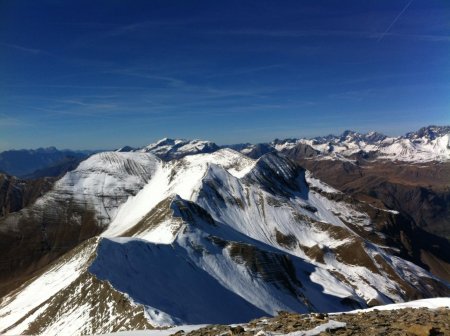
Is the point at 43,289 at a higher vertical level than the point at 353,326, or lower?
lower

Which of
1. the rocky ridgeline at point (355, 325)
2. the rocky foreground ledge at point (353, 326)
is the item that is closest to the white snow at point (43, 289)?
the rocky foreground ledge at point (353, 326)

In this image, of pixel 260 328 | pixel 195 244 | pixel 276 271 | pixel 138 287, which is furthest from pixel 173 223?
pixel 260 328

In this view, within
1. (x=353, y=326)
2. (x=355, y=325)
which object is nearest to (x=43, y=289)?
(x=355, y=325)

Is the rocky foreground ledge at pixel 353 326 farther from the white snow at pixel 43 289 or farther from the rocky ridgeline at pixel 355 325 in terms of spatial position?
the white snow at pixel 43 289

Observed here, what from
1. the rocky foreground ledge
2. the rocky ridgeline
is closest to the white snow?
the rocky foreground ledge

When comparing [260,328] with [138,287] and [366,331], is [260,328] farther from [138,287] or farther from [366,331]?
[138,287]

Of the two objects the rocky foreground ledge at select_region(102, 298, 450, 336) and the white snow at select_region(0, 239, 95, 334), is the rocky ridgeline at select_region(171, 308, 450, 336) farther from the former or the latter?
the white snow at select_region(0, 239, 95, 334)

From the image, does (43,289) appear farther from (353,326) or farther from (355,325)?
(353,326)

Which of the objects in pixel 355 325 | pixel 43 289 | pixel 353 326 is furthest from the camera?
pixel 43 289

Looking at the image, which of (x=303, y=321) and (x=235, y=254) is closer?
(x=303, y=321)
